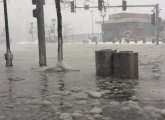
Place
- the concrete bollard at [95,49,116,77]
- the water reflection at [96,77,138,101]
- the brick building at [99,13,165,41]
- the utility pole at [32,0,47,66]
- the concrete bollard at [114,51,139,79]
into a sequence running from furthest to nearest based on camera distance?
the brick building at [99,13,165,41]
the utility pole at [32,0,47,66]
the concrete bollard at [95,49,116,77]
the concrete bollard at [114,51,139,79]
the water reflection at [96,77,138,101]

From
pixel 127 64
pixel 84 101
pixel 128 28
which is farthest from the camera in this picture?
pixel 128 28

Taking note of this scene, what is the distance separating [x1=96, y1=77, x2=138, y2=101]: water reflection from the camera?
837 cm

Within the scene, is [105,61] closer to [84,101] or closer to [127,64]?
[127,64]

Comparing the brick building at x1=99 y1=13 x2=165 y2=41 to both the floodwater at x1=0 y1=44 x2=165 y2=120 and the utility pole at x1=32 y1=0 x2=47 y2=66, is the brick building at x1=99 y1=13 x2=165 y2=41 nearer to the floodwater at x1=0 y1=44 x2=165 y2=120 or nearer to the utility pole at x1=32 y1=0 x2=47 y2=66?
the utility pole at x1=32 y1=0 x2=47 y2=66

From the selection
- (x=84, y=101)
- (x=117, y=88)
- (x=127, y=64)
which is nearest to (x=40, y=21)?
(x=127, y=64)

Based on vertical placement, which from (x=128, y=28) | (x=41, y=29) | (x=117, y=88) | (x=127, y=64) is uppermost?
(x=128, y=28)

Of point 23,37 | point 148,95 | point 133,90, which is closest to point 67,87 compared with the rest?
point 133,90

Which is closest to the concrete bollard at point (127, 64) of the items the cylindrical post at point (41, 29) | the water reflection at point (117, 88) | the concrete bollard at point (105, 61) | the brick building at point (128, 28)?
the water reflection at point (117, 88)

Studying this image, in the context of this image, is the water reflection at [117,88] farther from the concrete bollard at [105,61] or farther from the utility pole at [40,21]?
the utility pole at [40,21]

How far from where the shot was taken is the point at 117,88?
959 cm

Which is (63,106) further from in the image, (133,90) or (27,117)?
(133,90)

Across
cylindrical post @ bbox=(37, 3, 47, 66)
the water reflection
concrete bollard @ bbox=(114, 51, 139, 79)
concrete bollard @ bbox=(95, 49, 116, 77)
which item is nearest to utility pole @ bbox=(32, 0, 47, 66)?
cylindrical post @ bbox=(37, 3, 47, 66)

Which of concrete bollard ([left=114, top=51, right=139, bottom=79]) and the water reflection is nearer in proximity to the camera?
the water reflection

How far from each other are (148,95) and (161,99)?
0.60m
